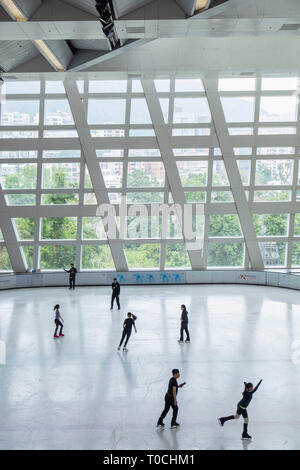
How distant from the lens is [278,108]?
23.1m

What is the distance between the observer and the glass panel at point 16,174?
76.0 ft

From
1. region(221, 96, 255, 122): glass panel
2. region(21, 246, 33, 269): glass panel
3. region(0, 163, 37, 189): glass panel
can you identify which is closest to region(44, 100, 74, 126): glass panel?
region(0, 163, 37, 189): glass panel

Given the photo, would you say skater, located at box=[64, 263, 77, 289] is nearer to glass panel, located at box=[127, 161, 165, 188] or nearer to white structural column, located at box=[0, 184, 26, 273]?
white structural column, located at box=[0, 184, 26, 273]

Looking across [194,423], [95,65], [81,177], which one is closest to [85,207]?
[81,177]

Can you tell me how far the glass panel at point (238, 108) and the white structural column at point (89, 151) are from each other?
8254 millimetres

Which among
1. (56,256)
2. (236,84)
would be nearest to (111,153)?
(56,256)

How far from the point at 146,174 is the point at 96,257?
6.02 meters

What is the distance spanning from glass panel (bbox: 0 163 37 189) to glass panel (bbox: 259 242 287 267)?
48.8 feet

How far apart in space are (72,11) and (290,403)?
13.7m

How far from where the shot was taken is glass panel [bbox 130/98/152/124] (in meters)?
22.9

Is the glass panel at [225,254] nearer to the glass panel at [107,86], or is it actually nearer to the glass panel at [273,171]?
the glass panel at [273,171]

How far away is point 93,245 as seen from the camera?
78.6 feet

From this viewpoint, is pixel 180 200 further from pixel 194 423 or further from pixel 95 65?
pixel 194 423

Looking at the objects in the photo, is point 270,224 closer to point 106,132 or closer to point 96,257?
point 96,257
